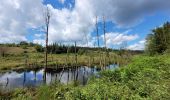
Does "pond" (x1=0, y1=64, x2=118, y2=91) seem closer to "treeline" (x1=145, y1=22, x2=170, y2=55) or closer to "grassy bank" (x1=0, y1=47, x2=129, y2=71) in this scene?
"treeline" (x1=145, y1=22, x2=170, y2=55)

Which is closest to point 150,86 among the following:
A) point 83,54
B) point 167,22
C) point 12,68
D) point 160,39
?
point 160,39

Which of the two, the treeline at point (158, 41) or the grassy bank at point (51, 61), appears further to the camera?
the grassy bank at point (51, 61)

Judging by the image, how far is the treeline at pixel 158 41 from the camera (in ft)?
141

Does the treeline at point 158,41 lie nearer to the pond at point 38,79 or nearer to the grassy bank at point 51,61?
the pond at point 38,79

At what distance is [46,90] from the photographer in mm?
9406

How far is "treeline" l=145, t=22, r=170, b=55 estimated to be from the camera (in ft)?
141

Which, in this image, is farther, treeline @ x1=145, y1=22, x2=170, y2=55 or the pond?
treeline @ x1=145, y1=22, x2=170, y2=55

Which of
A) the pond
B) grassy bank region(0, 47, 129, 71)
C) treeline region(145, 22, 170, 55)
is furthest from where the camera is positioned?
grassy bank region(0, 47, 129, 71)

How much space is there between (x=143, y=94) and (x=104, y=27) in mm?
26856

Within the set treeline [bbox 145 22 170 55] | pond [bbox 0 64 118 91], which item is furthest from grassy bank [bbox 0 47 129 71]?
treeline [bbox 145 22 170 55]

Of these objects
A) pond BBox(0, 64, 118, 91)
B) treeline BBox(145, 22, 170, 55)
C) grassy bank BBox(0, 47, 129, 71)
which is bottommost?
pond BBox(0, 64, 118, 91)

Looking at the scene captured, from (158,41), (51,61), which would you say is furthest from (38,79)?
(51,61)

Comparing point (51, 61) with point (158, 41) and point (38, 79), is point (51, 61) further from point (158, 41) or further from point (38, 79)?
point (158, 41)

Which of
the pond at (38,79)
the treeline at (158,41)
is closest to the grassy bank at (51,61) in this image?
the pond at (38,79)
